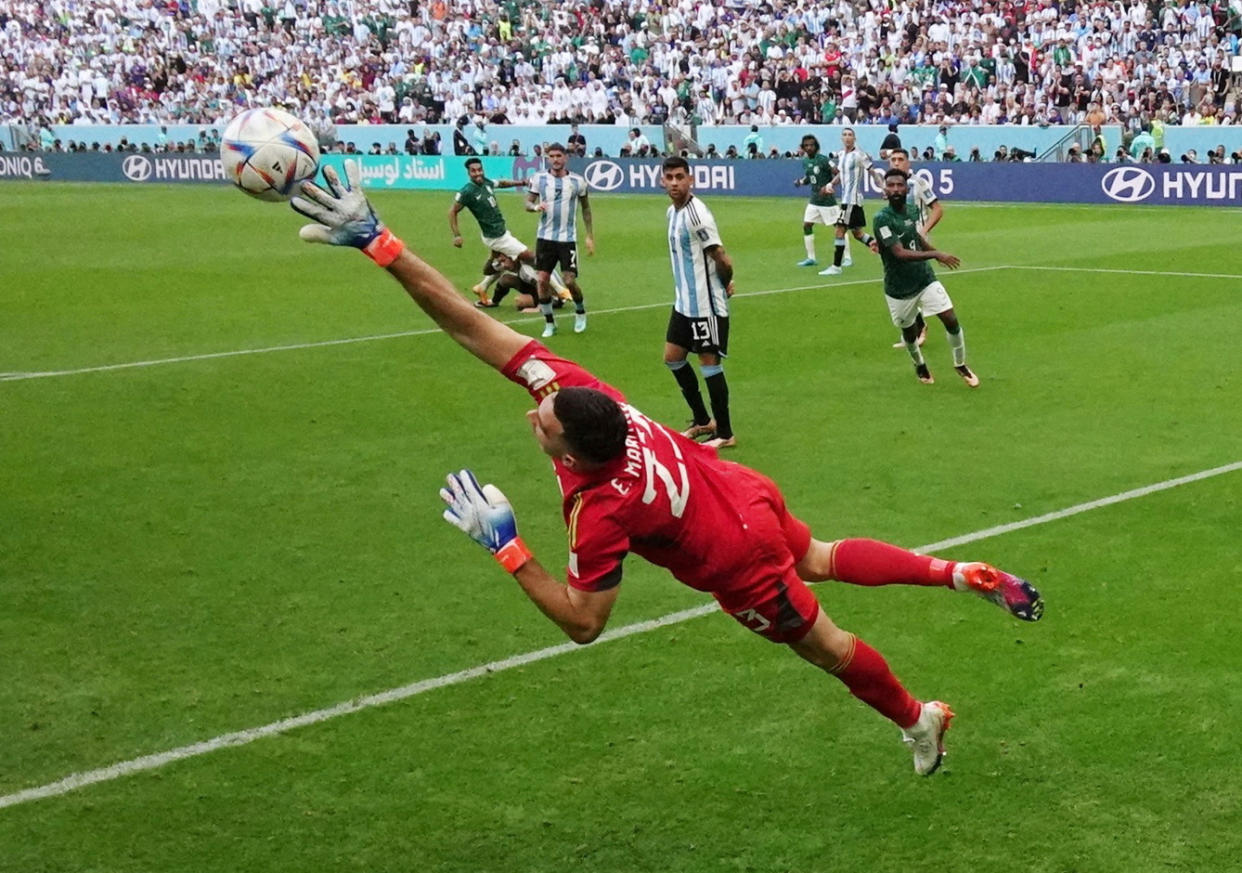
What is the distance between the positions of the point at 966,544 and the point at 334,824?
4.89 meters

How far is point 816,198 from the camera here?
2539cm

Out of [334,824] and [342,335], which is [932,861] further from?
[342,335]

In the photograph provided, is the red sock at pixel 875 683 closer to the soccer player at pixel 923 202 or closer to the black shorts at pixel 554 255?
the soccer player at pixel 923 202

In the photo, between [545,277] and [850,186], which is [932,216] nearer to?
[545,277]

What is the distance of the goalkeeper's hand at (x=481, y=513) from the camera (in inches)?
201

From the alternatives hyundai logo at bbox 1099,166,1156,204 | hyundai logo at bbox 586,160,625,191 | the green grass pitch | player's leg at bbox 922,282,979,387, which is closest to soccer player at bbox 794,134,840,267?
the green grass pitch

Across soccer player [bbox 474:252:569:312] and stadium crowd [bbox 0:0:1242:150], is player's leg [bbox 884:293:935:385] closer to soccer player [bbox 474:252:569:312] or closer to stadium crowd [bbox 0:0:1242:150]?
soccer player [bbox 474:252:569:312]

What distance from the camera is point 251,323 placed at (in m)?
19.3

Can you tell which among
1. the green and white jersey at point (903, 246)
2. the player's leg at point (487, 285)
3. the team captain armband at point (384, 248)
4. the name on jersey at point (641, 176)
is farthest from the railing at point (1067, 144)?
the team captain armband at point (384, 248)

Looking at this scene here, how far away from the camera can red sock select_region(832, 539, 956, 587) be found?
6.09 meters

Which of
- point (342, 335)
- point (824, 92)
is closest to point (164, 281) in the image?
point (342, 335)

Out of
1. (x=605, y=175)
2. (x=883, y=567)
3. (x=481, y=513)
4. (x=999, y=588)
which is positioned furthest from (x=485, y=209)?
(x=605, y=175)

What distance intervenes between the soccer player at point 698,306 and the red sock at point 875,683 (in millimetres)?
6499

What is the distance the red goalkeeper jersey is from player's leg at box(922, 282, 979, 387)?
8948 mm
